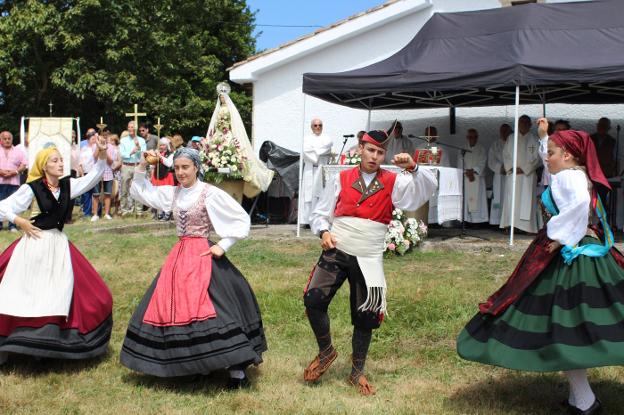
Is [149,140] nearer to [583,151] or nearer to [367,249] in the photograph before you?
[367,249]

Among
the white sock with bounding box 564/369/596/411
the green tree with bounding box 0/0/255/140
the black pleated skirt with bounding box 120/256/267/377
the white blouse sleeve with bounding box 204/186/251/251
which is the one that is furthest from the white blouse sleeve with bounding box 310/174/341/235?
the green tree with bounding box 0/0/255/140

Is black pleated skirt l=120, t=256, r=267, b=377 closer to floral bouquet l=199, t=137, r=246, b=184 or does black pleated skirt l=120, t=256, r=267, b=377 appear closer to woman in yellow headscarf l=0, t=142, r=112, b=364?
woman in yellow headscarf l=0, t=142, r=112, b=364

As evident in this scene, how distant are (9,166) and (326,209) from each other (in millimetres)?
9275

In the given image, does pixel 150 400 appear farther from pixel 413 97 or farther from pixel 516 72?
pixel 413 97

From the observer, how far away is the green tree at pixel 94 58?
20.3m

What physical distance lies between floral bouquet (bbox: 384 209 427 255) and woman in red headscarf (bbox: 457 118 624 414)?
4.49 meters

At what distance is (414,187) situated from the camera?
15.3ft

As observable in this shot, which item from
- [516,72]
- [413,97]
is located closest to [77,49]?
[413,97]

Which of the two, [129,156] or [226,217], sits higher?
[129,156]

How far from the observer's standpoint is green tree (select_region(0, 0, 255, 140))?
20.3 metres

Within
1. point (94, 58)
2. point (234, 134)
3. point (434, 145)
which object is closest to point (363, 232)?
point (234, 134)

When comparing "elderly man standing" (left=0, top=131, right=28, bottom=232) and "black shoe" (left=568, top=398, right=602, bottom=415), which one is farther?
"elderly man standing" (left=0, top=131, right=28, bottom=232)

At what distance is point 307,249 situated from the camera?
9.71m

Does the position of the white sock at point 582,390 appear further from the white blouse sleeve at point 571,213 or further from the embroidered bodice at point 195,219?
the embroidered bodice at point 195,219
